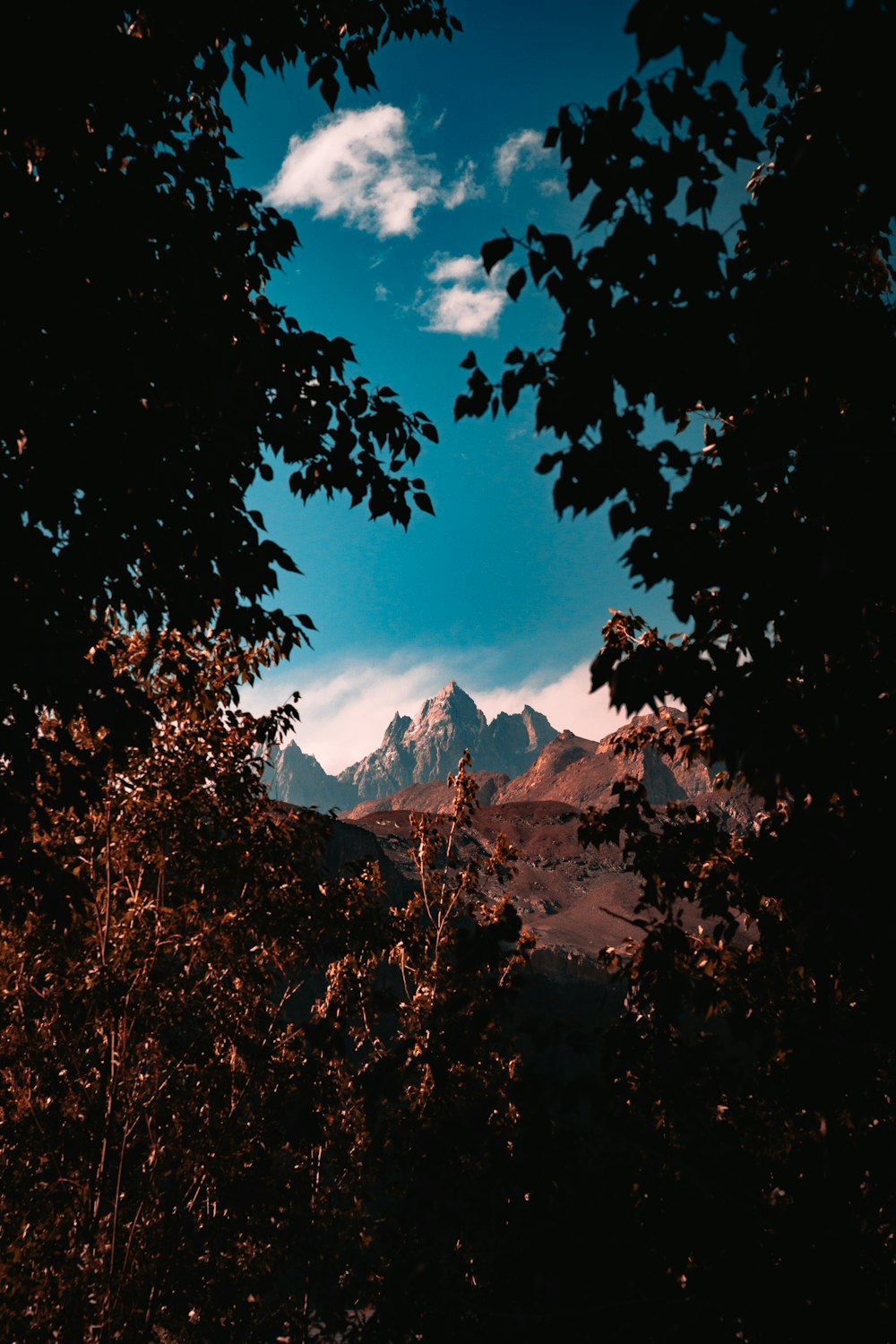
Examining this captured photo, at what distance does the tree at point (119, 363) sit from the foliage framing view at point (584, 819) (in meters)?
0.03

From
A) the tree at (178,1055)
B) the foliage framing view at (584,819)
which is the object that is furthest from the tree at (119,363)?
the tree at (178,1055)

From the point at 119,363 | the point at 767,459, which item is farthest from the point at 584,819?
the point at 119,363

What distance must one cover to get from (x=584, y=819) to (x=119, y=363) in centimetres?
500

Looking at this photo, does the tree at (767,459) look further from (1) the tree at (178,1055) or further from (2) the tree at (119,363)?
(1) the tree at (178,1055)

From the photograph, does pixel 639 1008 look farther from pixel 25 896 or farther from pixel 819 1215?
pixel 25 896

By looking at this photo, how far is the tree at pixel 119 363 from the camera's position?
4.08 m

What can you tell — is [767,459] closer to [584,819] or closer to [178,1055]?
[584,819]

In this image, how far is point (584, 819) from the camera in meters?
6.29

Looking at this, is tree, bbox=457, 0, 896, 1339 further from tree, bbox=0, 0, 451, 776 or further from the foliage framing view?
tree, bbox=0, 0, 451, 776

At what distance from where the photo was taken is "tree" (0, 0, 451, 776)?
13.4 feet

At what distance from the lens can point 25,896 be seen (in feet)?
14.6

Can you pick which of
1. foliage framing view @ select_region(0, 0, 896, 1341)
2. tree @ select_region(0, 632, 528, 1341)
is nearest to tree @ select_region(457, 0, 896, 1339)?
foliage framing view @ select_region(0, 0, 896, 1341)

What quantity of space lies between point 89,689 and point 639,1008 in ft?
13.4

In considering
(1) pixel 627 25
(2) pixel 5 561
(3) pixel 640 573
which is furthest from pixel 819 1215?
(2) pixel 5 561
